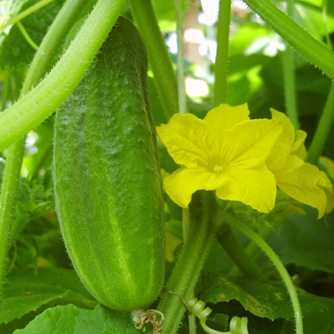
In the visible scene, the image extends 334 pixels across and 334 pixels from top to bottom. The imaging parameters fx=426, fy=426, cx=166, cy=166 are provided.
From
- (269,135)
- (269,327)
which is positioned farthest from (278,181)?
(269,327)

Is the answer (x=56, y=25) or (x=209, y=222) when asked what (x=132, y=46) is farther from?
(x=209, y=222)

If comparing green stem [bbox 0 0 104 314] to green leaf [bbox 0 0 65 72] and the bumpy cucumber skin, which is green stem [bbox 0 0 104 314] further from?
green leaf [bbox 0 0 65 72]

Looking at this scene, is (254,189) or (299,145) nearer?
(254,189)

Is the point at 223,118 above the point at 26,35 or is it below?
below

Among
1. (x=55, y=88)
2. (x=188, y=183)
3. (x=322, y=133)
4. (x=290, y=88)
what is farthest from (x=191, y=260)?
(x=290, y=88)

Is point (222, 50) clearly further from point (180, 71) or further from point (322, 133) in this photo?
point (322, 133)

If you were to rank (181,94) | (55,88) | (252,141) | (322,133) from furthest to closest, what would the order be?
1. (322,133)
2. (181,94)
3. (252,141)
4. (55,88)
